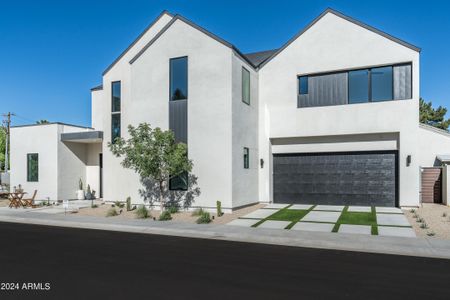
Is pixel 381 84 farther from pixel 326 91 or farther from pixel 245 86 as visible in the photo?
pixel 245 86

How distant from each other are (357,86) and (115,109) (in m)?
13.9

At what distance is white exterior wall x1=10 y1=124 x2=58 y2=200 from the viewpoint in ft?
60.4

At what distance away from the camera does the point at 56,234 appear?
397 inches

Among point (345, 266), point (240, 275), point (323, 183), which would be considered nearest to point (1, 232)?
point (240, 275)

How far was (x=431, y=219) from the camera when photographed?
469 inches

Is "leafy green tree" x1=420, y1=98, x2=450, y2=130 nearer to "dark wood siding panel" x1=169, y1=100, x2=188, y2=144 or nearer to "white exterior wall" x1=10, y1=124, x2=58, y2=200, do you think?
"dark wood siding panel" x1=169, y1=100, x2=188, y2=144

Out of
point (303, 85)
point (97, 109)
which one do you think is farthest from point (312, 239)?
point (97, 109)

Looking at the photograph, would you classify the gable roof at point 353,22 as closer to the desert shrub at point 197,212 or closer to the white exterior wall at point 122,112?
the white exterior wall at point 122,112

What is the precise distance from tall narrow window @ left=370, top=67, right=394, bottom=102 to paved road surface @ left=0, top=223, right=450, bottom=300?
10043 mm

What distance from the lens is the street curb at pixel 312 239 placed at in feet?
25.9

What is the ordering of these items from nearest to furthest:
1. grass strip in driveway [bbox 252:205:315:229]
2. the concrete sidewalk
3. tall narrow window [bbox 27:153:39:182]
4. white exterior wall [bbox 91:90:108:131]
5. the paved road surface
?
the paved road surface
the concrete sidewalk
grass strip in driveway [bbox 252:205:315:229]
tall narrow window [bbox 27:153:39:182]
white exterior wall [bbox 91:90:108:131]

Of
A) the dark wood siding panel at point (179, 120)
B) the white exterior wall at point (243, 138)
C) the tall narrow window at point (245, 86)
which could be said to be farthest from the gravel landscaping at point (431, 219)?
the dark wood siding panel at point (179, 120)

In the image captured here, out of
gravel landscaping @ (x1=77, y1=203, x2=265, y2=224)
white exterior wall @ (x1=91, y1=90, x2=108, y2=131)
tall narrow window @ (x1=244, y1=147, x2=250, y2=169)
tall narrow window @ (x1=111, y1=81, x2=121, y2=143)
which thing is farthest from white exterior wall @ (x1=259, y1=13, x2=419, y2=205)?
white exterior wall @ (x1=91, y1=90, x2=108, y2=131)

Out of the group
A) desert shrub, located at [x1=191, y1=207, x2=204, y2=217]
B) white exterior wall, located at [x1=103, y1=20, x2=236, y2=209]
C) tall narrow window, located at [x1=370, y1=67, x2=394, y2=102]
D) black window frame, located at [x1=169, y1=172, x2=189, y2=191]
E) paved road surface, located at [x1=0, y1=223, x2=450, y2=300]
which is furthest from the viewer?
tall narrow window, located at [x1=370, y1=67, x2=394, y2=102]
